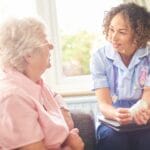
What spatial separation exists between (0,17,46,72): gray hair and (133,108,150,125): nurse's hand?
712mm

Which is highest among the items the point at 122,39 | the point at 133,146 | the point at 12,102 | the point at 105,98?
the point at 122,39

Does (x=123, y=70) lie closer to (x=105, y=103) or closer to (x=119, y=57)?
(x=119, y=57)

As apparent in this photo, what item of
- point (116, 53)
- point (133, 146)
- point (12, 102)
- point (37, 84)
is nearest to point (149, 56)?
point (116, 53)

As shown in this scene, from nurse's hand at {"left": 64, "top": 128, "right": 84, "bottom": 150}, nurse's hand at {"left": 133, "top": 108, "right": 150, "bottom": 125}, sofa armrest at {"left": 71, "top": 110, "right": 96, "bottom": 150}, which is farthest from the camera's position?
sofa armrest at {"left": 71, "top": 110, "right": 96, "bottom": 150}

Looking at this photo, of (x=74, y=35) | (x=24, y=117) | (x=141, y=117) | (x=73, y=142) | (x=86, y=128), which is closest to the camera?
(x=24, y=117)

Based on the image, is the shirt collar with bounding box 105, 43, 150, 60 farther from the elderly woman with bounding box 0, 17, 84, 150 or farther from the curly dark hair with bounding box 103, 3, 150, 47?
the elderly woman with bounding box 0, 17, 84, 150

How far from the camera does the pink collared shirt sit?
1.58 m

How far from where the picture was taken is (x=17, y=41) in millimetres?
1649

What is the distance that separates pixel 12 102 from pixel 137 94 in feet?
3.02

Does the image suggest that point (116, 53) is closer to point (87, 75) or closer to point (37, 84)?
point (37, 84)

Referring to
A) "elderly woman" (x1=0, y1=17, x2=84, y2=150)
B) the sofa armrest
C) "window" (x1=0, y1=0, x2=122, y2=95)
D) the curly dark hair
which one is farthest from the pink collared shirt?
"window" (x1=0, y1=0, x2=122, y2=95)

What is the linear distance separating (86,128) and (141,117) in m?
0.33

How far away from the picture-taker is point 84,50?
3217 millimetres

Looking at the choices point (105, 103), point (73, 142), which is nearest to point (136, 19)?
point (105, 103)
